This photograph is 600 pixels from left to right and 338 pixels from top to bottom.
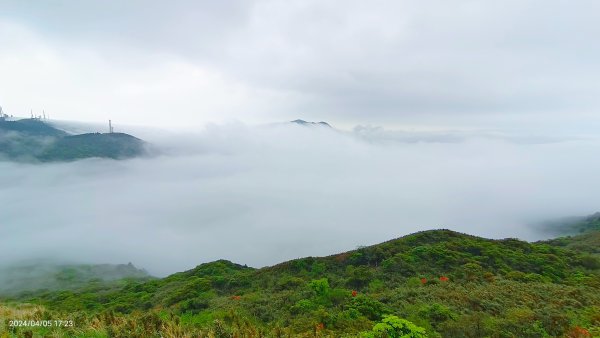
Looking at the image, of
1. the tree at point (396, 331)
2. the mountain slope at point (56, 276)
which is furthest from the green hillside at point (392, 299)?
the mountain slope at point (56, 276)

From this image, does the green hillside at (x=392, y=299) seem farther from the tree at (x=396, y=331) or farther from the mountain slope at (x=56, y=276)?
the mountain slope at (x=56, y=276)

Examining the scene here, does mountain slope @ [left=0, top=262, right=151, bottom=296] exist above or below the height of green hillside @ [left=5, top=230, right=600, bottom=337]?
below

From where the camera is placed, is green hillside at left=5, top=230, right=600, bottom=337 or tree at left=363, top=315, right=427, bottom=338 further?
green hillside at left=5, top=230, right=600, bottom=337

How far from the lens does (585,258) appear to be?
144 feet

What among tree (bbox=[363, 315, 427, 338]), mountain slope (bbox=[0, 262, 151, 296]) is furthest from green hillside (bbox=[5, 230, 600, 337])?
mountain slope (bbox=[0, 262, 151, 296])

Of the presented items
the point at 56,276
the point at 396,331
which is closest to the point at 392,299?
the point at 396,331

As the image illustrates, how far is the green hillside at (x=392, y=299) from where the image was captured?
499 inches

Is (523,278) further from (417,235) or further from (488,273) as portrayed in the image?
(417,235)

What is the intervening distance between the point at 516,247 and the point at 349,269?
80.2 feet

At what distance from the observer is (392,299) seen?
25.3 m

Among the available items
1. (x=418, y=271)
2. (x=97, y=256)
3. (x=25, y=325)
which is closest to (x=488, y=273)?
(x=418, y=271)

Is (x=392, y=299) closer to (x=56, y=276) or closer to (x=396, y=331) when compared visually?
(x=396, y=331)

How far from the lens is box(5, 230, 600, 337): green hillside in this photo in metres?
12.7

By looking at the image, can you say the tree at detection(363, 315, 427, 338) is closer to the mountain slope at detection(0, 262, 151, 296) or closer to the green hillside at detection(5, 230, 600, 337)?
the green hillside at detection(5, 230, 600, 337)
